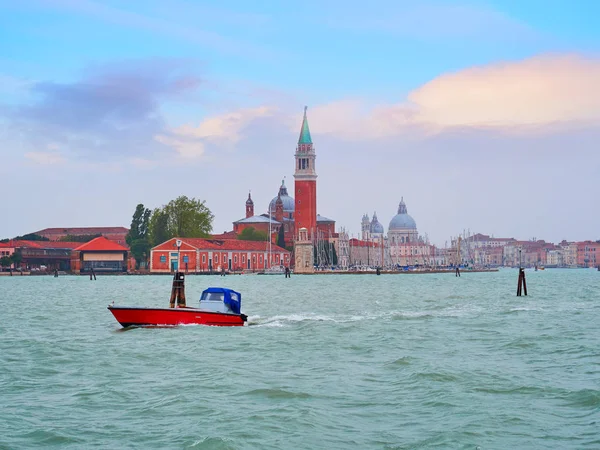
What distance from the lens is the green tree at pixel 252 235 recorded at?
395ft

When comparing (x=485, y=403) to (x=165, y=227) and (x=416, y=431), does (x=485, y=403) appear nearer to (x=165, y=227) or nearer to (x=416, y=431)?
(x=416, y=431)

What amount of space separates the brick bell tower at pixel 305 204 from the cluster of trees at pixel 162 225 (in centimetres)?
1411

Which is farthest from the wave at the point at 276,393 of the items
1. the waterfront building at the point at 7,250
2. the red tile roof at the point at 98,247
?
the waterfront building at the point at 7,250

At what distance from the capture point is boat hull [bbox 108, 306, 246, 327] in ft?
76.8

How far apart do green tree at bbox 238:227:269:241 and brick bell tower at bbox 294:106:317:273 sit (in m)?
7.59

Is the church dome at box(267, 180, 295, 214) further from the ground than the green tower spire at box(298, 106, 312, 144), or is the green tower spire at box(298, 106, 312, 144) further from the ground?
the green tower spire at box(298, 106, 312, 144)

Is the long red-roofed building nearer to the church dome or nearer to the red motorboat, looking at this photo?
the church dome

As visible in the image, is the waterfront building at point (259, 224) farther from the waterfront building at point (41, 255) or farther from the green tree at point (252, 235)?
the waterfront building at point (41, 255)

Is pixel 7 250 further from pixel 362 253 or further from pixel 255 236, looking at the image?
pixel 362 253

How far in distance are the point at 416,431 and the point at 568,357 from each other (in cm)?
736

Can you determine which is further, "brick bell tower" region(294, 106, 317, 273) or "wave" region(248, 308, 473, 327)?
"brick bell tower" region(294, 106, 317, 273)

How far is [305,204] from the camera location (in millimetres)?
114375

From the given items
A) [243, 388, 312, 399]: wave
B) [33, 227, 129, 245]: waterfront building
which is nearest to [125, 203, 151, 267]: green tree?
[33, 227, 129, 245]: waterfront building

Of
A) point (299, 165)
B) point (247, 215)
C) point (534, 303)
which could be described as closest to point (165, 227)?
point (299, 165)
